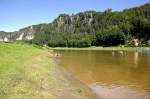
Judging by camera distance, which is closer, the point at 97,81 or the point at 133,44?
the point at 97,81

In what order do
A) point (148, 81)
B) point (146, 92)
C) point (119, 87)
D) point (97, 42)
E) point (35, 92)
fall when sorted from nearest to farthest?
point (35, 92)
point (146, 92)
point (119, 87)
point (148, 81)
point (97, 42)

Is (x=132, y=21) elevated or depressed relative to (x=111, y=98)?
elevated

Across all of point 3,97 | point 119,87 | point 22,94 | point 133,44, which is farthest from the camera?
point 133,44

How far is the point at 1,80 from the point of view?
739 inches

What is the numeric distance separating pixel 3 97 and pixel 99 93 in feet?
35.7

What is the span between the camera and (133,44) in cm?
16238

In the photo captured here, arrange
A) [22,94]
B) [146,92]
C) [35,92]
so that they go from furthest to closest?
[146,92], [35,92], [22,94]

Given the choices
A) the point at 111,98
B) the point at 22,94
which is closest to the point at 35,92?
the point at 22,94

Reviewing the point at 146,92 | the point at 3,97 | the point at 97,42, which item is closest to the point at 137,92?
the point at 146,92

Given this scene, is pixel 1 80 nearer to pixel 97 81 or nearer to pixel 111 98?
pixel 111 98

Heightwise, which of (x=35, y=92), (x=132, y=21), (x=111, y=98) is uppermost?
(x=132, y=21)

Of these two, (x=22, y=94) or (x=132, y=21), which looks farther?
(x=132, y=21)

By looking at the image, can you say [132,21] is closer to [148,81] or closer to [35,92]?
[148,81]

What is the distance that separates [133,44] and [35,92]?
14977 cm
